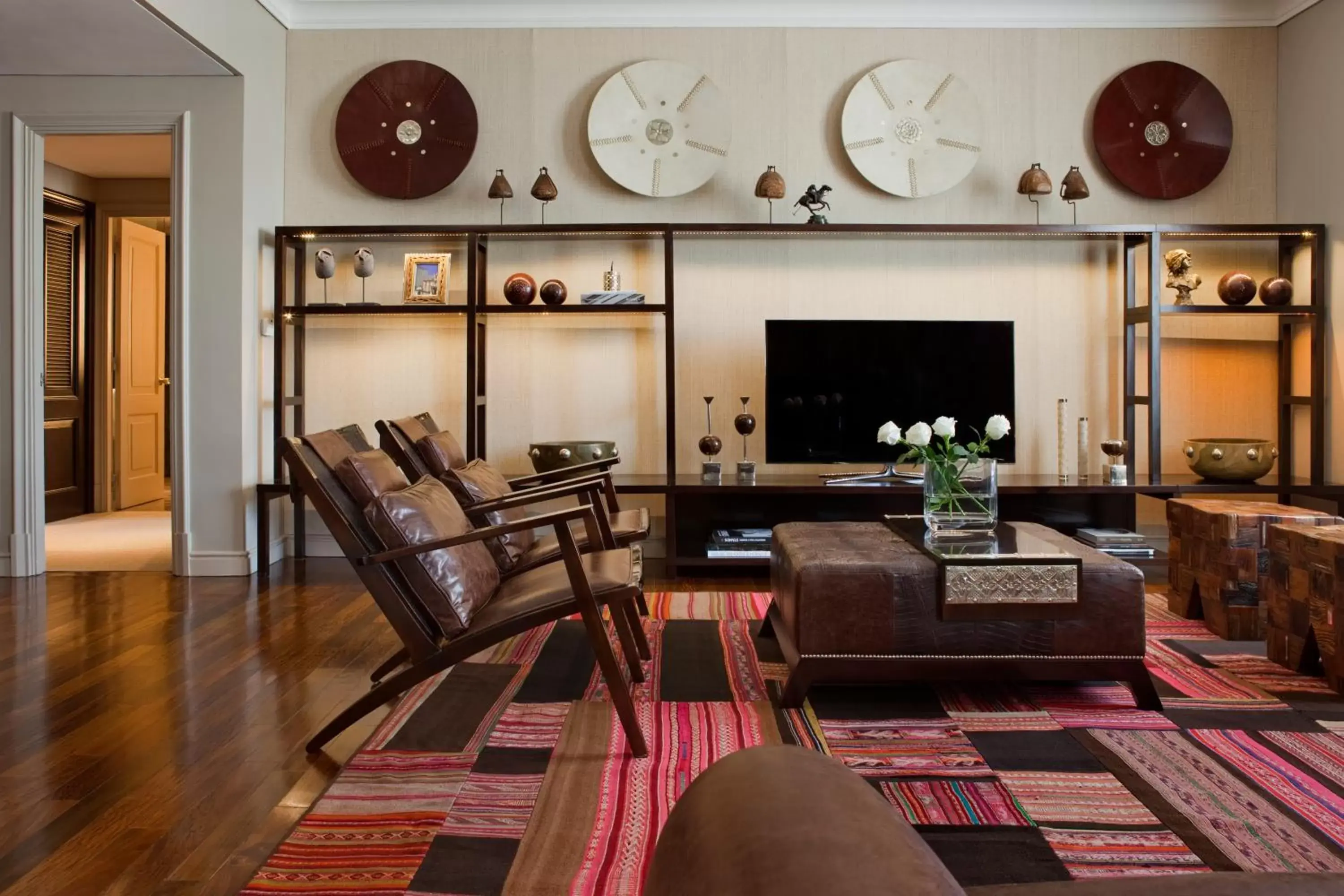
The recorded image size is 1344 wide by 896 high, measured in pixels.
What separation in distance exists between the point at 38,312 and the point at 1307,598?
17.3ft

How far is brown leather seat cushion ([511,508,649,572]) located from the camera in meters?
3.30

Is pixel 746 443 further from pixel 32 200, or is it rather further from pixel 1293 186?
pixel 32 200

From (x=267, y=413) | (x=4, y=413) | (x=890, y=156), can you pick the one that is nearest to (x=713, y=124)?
(x=890, y=156)

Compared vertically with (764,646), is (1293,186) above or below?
above

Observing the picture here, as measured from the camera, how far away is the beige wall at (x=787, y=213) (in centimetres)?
531

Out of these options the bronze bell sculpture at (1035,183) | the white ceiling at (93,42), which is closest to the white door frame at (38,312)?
the white ceiling at (93,42)

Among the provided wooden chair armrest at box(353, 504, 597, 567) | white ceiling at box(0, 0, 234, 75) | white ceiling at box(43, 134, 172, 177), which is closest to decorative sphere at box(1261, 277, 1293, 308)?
wooden chair armrest at box(353, 504, 597, 567)

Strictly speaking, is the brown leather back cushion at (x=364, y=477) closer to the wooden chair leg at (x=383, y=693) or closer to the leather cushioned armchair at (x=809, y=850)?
the wooden chair leg at (x=383, y=693)

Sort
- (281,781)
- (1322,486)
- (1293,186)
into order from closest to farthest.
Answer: (281,781) < (1322,486) < (1293,186)

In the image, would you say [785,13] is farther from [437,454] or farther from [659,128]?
[437,454]

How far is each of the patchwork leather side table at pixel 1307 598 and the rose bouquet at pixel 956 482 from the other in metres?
0.87

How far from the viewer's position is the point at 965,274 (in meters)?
5.32

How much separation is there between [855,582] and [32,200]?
170 inches

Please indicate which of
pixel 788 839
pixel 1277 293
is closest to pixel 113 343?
pixel 1277 293
